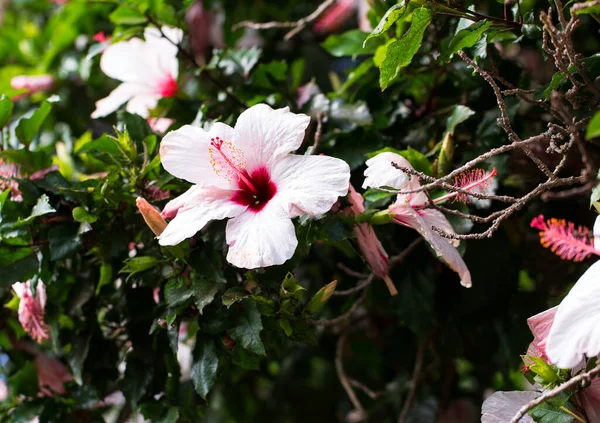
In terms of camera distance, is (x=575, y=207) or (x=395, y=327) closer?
(x=575, y=207)

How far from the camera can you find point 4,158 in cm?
105

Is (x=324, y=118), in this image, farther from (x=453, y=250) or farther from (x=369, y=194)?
(x=453, y=250)

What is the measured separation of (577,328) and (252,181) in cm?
42

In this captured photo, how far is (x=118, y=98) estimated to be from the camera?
→ 1.15 metres

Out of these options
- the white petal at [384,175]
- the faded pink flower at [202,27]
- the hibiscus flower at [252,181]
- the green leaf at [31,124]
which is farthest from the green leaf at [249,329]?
the faded pink flower at [202,27]

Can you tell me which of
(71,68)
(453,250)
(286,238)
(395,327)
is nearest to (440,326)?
(395,327)

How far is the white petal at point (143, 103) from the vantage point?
117 cm

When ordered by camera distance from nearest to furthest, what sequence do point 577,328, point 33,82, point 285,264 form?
point 577,328, point 285,264, point 33,82

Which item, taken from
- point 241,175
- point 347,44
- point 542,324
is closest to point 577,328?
point 542,324

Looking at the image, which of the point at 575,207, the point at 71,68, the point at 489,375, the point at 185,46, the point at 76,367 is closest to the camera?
the point at 76,367

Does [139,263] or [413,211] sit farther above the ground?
[413,211]

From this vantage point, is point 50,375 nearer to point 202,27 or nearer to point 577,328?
point 577,328

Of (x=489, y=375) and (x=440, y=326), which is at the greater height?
(x=440, y=326)

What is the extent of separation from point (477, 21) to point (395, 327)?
2.31ft
